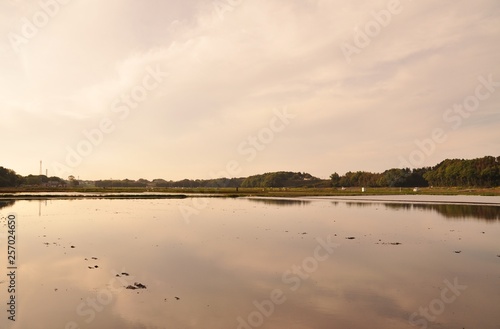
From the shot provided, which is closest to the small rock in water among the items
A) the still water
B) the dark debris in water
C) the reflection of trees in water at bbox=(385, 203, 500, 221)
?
the dark debris in water

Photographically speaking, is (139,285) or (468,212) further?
(468,212)

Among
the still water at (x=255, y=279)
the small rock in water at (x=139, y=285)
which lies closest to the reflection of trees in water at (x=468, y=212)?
the still water at (x=255, y=279)

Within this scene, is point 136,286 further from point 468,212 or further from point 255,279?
point 468,212

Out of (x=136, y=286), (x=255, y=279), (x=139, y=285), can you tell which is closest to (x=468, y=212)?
(x=255, y=279)

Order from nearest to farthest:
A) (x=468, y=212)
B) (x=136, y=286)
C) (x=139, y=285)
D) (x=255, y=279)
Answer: (x=136, y=286), (x=139, y=285), (x=255, y=279), (x=468, y=212)

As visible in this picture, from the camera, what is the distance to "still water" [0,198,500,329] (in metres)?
13.5

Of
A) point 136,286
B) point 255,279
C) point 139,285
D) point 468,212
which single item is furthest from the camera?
point 468,212

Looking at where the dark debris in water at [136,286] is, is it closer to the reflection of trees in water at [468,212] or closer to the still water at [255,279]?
the still water at [255,279]

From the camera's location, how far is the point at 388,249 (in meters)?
27.0

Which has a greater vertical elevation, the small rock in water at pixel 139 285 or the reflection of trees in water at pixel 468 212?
the small rock in water at pixel 139 285

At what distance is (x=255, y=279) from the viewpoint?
18.9m

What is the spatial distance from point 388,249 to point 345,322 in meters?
15.7

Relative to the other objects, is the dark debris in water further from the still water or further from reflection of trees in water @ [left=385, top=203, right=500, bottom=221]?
reflection of trees in water @ [left=385, top=203, right=500, bottom=221]

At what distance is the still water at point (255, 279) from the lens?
13.5 meters
